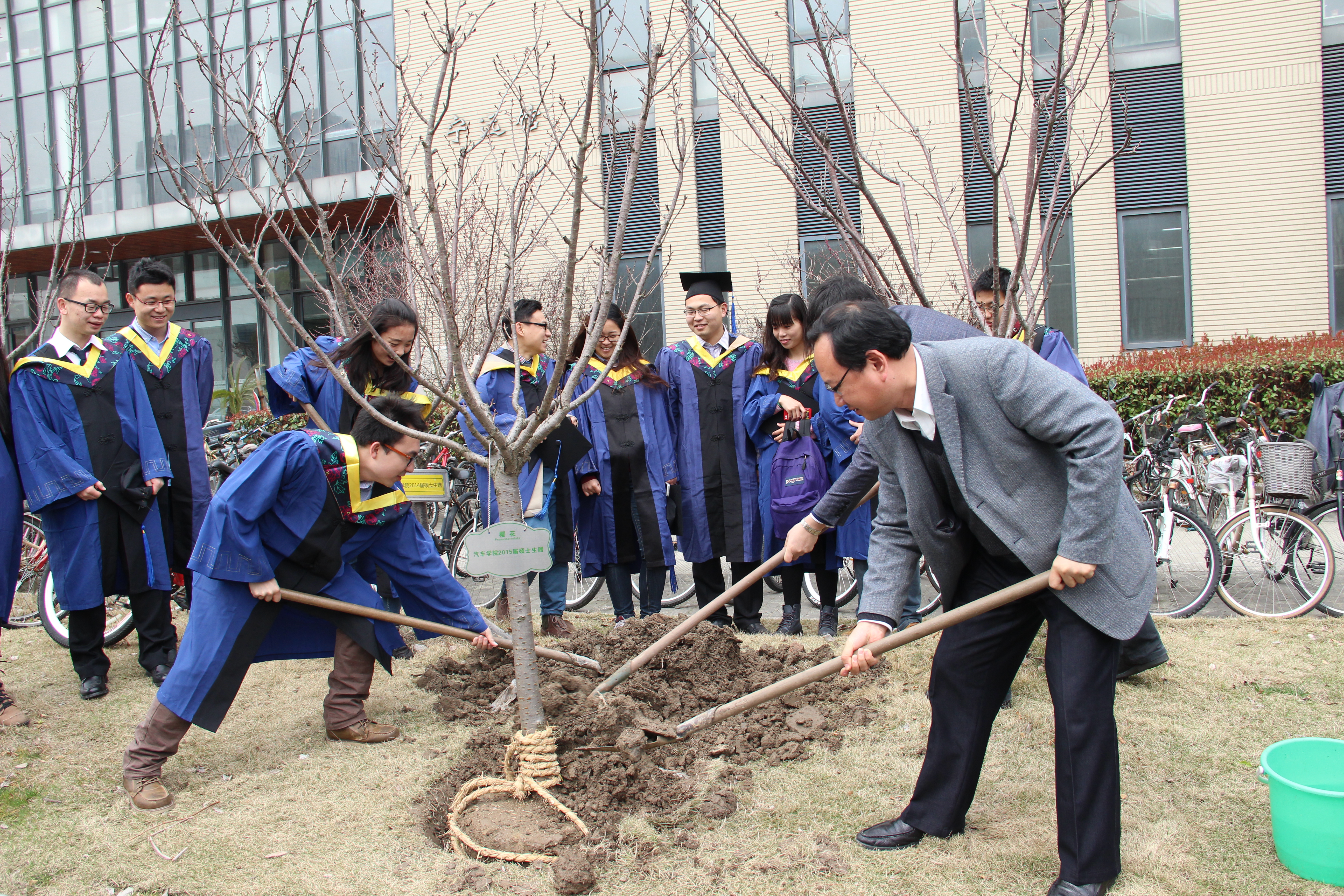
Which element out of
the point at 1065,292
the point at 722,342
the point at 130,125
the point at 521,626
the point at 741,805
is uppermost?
the point at 130,125

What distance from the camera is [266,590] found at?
3.37m

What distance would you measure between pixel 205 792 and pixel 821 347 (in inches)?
111

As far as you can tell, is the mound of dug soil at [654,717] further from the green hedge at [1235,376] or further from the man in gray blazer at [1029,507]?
the green hedge at [1235,376]

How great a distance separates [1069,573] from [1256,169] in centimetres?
1205

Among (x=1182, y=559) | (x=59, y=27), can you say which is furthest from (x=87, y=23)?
(x=1182, y=559)

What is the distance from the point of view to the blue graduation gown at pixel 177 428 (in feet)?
15.4

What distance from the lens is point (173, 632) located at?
15.4 feet

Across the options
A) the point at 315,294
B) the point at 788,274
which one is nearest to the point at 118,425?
the point at 315,294

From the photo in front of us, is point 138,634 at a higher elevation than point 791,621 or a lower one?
higher

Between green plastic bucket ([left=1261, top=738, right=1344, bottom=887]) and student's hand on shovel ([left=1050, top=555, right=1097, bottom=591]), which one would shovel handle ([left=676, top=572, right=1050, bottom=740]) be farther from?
green plastic bucket ([left=1261, top=738, right=1344, bottom=887])

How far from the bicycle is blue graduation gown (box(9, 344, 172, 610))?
6.00 meters

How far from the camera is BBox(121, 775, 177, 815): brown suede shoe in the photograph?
10.6 feet

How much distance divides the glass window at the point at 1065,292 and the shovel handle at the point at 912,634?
10934mm

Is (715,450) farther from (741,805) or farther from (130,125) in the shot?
(130,125)
